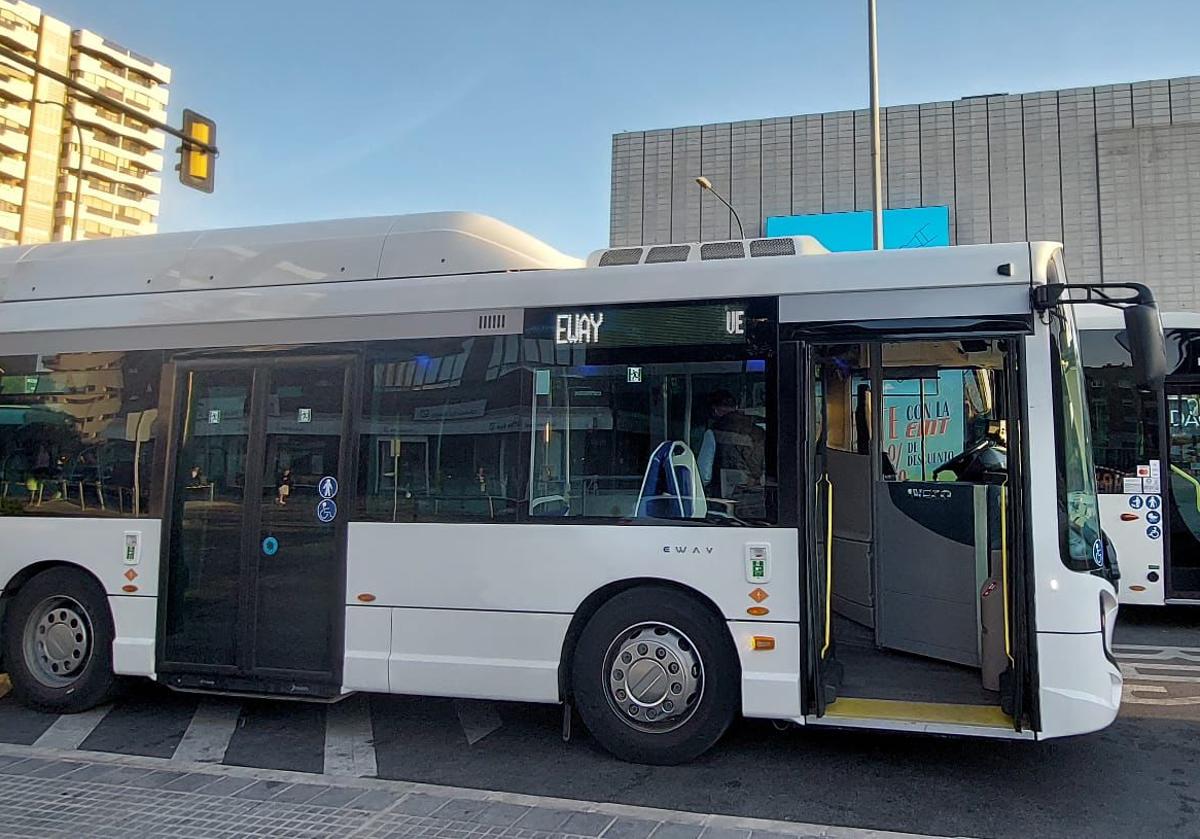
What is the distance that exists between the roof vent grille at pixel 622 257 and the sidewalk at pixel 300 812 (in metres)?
3.33

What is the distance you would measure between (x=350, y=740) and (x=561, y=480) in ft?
7.54

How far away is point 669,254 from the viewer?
5.88 m

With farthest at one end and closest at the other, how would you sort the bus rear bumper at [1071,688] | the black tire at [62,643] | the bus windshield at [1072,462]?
the black tire at [62,643] < the bus windshield at [1072,462] < the bus rear bumper at [1071,688]

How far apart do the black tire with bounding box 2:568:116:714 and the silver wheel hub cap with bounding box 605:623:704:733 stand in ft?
12.3

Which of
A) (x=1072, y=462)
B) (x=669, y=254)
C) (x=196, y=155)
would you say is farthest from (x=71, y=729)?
(x=196, y=155)

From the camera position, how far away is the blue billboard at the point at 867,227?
22094 mm

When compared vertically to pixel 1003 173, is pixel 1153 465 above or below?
below

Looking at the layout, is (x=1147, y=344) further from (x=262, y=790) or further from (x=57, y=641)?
(x=57, y=641)

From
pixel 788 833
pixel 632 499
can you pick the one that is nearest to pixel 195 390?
pixel 632 499

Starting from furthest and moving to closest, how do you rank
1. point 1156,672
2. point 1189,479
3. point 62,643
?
point 1189,479, point 1156,672, point 62,643

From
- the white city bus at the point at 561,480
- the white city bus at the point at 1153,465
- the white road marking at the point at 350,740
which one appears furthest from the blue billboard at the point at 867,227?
the white road marking at the point at 350,740

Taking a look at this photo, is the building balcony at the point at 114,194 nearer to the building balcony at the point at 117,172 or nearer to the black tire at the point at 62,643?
the building balcony at the point at 117,172

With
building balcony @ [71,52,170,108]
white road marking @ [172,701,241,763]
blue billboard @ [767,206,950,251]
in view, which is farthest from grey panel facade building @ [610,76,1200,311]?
building balcony @ [71,52,170,108]

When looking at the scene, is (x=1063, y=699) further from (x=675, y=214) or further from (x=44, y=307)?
(x=675, y=214)
